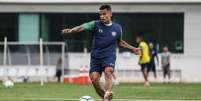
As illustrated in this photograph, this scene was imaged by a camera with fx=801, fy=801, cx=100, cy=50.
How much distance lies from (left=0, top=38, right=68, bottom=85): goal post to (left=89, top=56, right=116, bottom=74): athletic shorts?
23.1m

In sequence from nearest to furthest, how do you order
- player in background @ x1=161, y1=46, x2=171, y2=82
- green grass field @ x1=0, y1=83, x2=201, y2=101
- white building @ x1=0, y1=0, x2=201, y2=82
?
green grass field @ x1=0, y1=83, x2=201, y2=101, player in background @ x1=161, y1=46, x2=171, y2=82, white building @ x1=0, y1=0, x2=201, y2=82

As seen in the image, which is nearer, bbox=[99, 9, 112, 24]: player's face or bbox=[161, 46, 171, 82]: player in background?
bbox=[99, 9, 112, 24]: player's face

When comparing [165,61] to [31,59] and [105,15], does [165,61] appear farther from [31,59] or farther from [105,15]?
[105,15]

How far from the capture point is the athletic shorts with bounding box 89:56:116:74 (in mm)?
16125

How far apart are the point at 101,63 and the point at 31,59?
2679 cm

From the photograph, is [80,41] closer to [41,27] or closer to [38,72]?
[41,27]

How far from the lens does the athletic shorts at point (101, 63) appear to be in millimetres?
16125

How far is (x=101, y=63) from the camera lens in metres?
16.2

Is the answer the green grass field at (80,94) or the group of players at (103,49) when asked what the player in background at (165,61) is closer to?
the green grass field at (80,94)

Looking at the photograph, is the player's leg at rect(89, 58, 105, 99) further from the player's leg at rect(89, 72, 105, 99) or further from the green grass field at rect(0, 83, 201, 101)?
the green grass field at rect(0, 83, 201, 101)

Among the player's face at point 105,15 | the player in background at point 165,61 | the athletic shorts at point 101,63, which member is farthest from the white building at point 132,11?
the player's face at point 105,15

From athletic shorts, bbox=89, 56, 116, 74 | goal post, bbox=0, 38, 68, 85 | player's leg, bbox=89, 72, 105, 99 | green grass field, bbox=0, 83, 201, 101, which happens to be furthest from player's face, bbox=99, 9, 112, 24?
goal post, bbox=0, 38, 68, 85

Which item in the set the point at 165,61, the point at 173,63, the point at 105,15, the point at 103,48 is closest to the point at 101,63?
the point at 103,48

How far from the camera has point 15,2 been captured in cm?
4491
